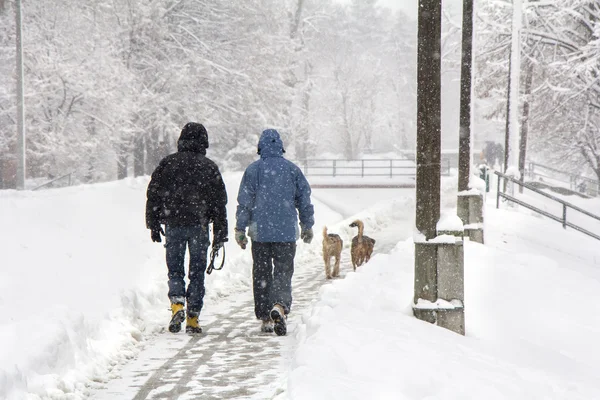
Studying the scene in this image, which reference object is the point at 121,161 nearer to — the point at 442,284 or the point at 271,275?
the point at 271,275

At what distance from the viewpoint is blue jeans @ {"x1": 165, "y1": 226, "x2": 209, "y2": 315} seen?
7.84 meters

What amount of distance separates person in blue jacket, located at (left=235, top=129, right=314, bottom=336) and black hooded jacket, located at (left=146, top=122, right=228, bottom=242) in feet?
1.02

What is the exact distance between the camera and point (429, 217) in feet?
23.4

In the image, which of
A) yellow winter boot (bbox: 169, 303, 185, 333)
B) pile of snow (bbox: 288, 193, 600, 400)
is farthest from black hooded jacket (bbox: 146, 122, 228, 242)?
pile of snow (bbox: 288, 193, 600, 400)

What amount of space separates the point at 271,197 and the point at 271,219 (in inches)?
8.8

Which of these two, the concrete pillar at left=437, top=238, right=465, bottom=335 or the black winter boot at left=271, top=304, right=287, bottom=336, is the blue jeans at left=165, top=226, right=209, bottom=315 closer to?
the black winter boot at left=271, top=304, right=287, bottom=336

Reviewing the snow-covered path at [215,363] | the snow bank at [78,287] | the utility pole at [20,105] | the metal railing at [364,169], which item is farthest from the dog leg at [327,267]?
the metal railing at [364,169]

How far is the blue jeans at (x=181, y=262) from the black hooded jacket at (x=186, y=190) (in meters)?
0.10

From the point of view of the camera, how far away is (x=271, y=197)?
7809mm

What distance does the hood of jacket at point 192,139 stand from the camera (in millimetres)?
7910

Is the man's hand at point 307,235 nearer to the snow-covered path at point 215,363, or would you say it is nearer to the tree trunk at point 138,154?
the snow-covered path at point 215,363

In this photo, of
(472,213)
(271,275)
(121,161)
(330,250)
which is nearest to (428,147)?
(271,275)

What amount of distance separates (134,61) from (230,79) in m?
4.37

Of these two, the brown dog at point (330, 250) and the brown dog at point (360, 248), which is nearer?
the brown dog at point (330, 250)
